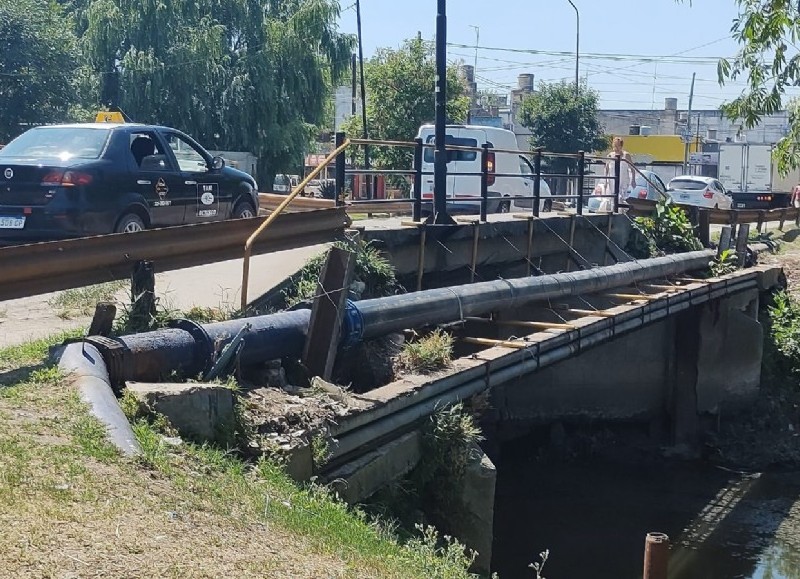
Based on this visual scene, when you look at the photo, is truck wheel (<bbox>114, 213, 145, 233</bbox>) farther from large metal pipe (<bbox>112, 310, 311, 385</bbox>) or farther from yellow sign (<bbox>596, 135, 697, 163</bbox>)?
yellow sign (<bbox>596, 135, 697, 163</bbox>)

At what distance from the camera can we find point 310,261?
11.2 meters

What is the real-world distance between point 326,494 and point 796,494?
36.7 ft

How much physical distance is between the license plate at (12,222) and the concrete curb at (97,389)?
4.08 metres

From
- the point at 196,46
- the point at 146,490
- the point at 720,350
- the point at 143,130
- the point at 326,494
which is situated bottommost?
the point at 720,350

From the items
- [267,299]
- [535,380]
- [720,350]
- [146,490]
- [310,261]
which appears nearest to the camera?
[146,490]

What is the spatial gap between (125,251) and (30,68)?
88.9 ft

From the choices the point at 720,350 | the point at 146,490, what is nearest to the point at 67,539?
the point at 146,490

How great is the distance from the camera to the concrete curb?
222 inches

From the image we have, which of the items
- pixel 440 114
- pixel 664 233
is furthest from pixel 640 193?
pixel 440 114

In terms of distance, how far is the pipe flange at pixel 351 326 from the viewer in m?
9.09

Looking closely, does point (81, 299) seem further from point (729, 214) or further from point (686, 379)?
point (729, 214)

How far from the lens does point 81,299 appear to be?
10367 millimetres

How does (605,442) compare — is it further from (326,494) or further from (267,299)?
(326,494)

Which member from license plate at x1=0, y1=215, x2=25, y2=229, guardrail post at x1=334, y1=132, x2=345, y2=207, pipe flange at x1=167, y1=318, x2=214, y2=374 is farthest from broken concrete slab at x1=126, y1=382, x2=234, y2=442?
guardrail post at x1=334, y1=132, x2=345, y2=207
